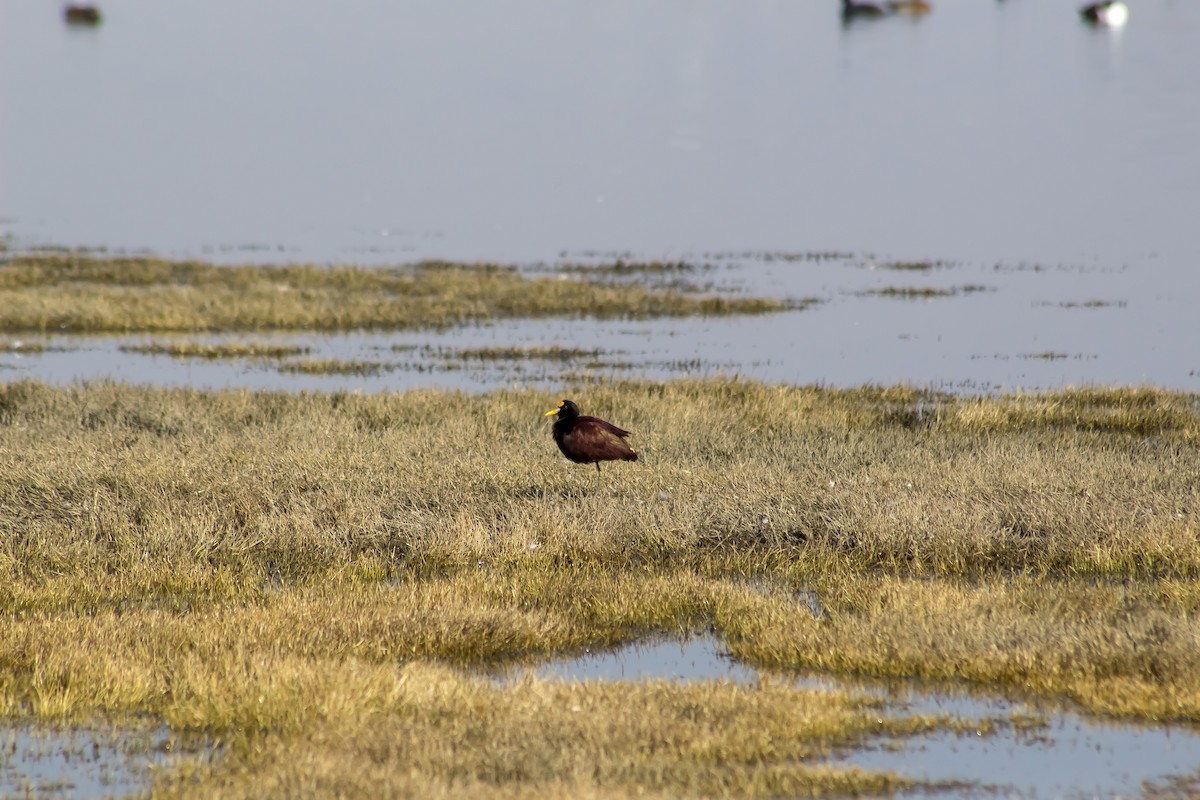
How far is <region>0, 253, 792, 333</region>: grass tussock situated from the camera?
2788cm

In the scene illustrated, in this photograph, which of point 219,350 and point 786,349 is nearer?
point 219,350

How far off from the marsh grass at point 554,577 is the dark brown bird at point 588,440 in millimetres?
242

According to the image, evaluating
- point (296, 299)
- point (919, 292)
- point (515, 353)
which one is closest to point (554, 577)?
point (515, 353)

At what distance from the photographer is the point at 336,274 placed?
115 ft

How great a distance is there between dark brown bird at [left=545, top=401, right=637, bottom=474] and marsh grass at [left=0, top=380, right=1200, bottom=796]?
24cm

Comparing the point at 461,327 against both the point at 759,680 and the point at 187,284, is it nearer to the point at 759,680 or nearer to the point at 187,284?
the point at 187,284

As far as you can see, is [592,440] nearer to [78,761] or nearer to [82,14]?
[78,761]

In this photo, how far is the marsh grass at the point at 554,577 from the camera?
23.8 ft

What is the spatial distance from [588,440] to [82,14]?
A: 193390 mm

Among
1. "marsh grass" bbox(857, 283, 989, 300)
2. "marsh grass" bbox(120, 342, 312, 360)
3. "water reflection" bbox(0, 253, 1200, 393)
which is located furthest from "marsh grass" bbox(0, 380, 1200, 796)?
"marsh grass" bbox(857, 283, 989, 300)

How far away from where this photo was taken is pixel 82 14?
188125 mm

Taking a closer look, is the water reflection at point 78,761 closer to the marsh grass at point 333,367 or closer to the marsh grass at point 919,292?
the marsh grass at point 333,367

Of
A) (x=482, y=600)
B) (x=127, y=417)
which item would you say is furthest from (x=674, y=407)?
(x=482, y=600)

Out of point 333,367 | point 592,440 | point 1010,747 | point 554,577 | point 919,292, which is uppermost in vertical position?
point 592,440
